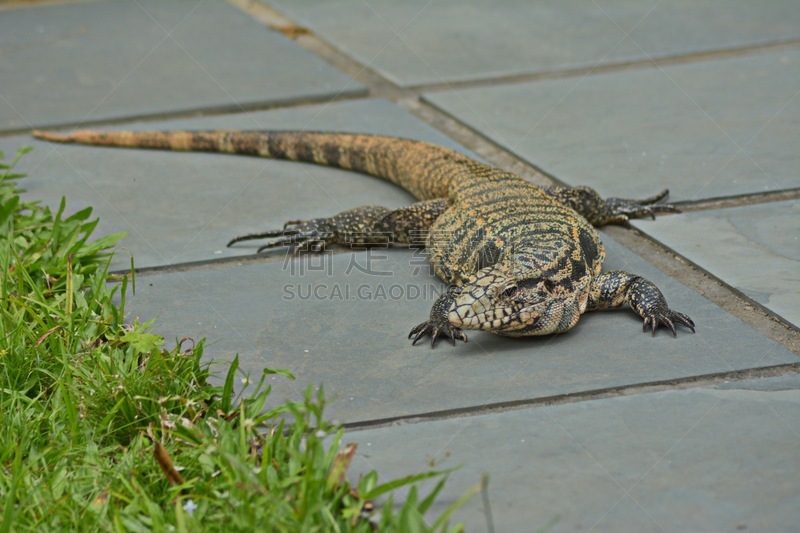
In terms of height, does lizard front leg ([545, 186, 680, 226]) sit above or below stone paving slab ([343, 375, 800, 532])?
above

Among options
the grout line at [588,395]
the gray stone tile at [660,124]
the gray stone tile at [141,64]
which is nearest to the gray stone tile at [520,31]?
the gray stone tile at [660,124]

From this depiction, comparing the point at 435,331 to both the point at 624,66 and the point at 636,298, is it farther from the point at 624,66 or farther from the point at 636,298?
the point at 624,66

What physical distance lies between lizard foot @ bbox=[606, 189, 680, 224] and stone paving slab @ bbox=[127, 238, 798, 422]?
1.31 feet

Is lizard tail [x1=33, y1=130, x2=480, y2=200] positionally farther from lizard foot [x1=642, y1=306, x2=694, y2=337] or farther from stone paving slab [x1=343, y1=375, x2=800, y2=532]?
stone paving slab [x1=343, y1=375, x2=800, y2=532]

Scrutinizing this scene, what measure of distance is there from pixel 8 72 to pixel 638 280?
5.43 meters

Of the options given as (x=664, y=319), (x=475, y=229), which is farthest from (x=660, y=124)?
(x=664, y=319)

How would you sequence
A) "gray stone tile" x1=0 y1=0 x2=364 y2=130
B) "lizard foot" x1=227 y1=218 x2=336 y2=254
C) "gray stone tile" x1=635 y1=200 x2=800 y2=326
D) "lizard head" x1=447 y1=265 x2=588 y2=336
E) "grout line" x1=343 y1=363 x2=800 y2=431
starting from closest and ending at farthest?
1. "grout line" x1=343 y1=363 x2=800 y2=431
2. "lizard head" x1=447 y1=265 x2=588 y2=336
3. "gray stone tile" x1=635 y1=200 x2=800 y2=326
4. "lizard foot" x1=227 y1=218 x2=336 y2=254
5. "gray stone tile" x1=0 y1=0 x2=364 y2=130

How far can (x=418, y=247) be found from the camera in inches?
198

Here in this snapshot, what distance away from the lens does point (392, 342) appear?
3.89 meters

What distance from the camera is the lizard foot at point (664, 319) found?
3.82 m

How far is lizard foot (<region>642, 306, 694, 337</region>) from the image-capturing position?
3.82 meters

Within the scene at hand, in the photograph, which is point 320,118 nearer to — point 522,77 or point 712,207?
point 522,77

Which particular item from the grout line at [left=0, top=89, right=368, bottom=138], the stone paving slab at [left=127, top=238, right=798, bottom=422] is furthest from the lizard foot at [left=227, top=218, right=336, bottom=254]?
the grout line at [left=0, top=89, right=368, bottom=138]

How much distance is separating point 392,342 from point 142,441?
1084mm
